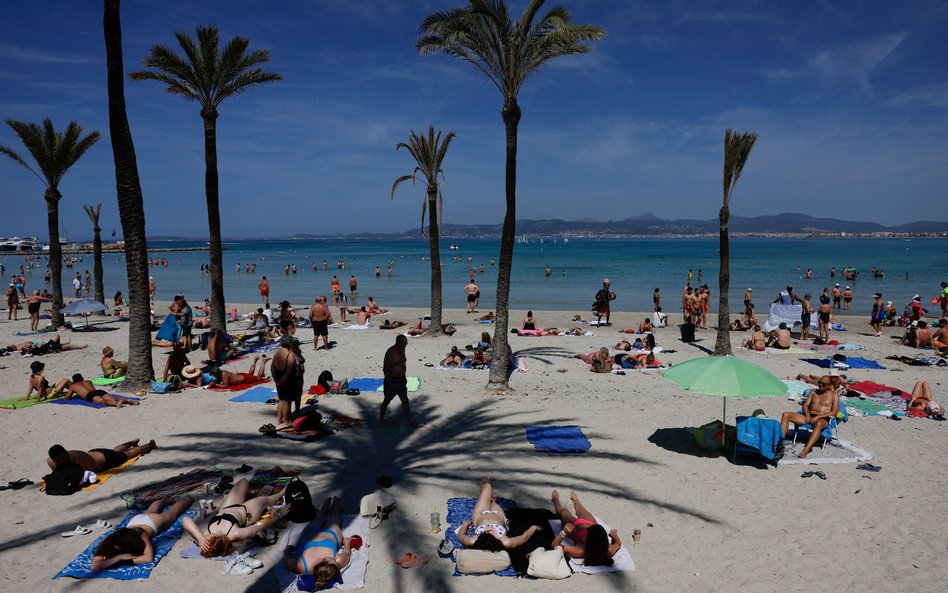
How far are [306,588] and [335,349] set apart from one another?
11743 mm

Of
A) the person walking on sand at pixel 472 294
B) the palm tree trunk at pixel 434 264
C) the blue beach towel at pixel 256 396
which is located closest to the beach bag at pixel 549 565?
the blue beach towel at pixel 256 396

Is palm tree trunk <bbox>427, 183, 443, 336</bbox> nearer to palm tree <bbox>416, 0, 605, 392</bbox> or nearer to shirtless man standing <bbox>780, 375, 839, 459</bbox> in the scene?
palm tree <bbox>416, 0, 605, 392</bbox>

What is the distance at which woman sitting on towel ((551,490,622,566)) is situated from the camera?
5.12 metres

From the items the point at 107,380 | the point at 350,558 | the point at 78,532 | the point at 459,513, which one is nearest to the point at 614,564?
the point at 459,513

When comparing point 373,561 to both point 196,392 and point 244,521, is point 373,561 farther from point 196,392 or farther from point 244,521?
point 196,392

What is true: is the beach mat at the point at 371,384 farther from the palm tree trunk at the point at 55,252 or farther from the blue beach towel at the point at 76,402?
the palm tree trunk at the point at 55,252

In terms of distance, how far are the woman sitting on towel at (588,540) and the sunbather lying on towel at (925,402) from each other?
746 centimetres

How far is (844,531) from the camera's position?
580cm

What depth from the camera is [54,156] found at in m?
19.8

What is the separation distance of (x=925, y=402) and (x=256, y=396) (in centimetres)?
1248

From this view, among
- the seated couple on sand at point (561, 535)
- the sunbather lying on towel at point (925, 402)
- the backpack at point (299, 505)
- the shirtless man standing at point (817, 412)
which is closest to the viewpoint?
the seated couple on sand at point (561, 535)

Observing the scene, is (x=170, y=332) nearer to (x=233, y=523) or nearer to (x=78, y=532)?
(x=78, y=532)

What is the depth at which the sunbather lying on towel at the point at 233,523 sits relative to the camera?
5.25 m

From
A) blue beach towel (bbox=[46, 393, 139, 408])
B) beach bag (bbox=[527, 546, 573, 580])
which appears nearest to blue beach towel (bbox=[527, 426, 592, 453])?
beach bag (bbox=[527, 546, 573, 580])
